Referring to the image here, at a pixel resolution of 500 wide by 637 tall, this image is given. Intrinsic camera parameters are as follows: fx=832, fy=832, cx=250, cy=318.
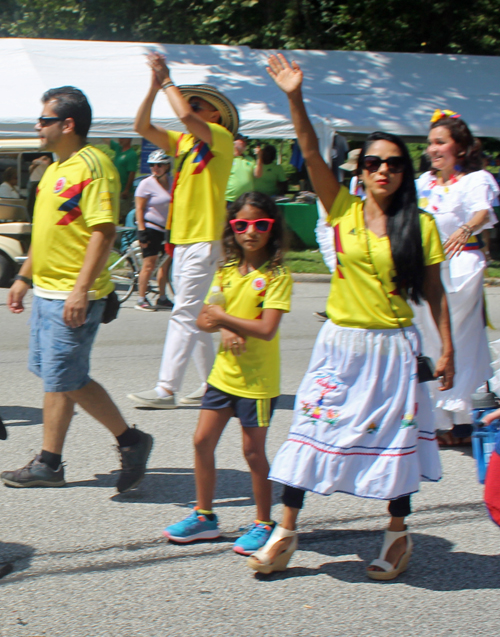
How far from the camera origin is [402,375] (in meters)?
3.18

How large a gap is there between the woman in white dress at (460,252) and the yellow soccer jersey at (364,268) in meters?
1.60

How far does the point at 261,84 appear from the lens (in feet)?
48.7

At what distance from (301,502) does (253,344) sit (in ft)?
2.19

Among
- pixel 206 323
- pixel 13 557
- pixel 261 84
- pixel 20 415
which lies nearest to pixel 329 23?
pixel 261 84

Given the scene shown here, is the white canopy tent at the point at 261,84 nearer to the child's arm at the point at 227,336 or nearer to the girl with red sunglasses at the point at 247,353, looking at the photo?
the girl with red sunglasses at the point at 247,353

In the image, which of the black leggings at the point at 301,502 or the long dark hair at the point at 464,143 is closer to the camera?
the black leggings at the point at 301,502

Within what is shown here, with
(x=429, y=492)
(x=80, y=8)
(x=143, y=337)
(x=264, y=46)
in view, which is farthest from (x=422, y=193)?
(x=80, y=8)

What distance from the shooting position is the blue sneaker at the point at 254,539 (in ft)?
11.3

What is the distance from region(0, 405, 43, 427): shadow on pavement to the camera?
5379 mm

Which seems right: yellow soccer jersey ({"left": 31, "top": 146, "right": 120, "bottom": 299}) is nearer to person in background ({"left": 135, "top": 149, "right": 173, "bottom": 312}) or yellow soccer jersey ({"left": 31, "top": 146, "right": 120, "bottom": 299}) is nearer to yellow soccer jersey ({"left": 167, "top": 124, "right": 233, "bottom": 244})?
yellow soccer jersey ({"left": 167, "top": 124, "right": 233, "bottom": 244})

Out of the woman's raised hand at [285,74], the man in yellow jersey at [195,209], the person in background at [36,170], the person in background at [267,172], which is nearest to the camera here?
the woman's raised hand at [285,74]

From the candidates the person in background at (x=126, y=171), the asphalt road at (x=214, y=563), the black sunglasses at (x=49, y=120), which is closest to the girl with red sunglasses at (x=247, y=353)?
the asphalt road at (x=214, y=563)

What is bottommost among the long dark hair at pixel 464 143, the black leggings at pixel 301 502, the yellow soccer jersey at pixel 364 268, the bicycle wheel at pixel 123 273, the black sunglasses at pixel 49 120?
the bicycle wheel at pixel 123 273

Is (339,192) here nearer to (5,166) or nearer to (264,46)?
(5,166)
